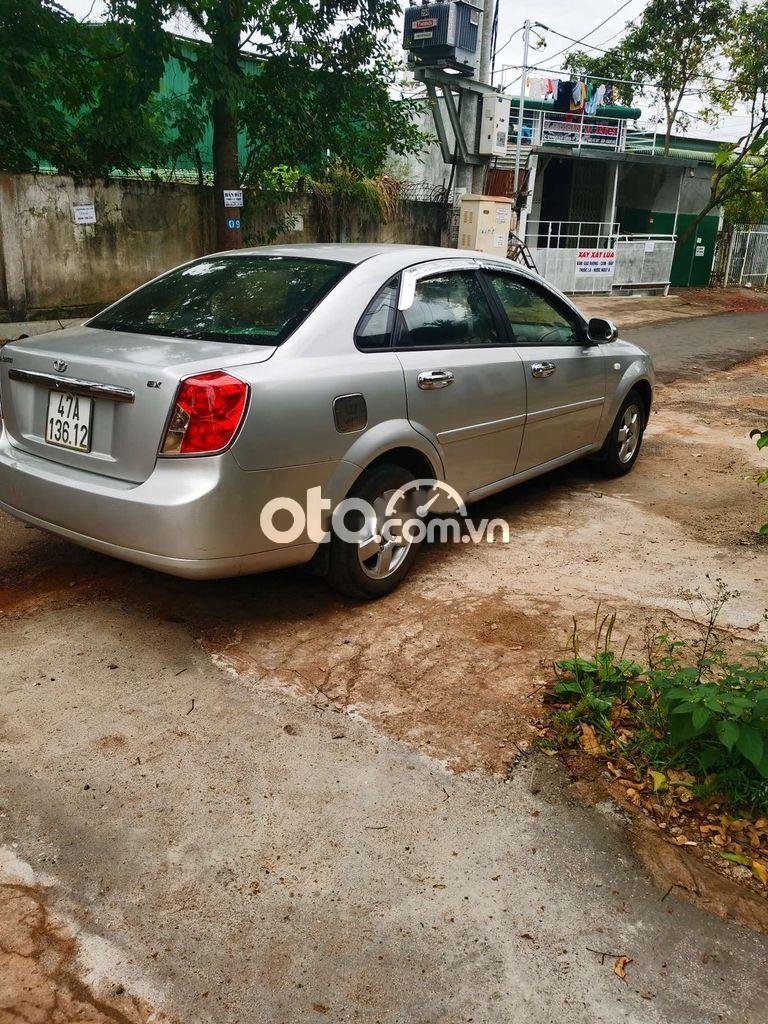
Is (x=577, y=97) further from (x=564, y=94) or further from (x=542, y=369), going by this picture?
(x=542, y=369)

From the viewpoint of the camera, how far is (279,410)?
10.6ft

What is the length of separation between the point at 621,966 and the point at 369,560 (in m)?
2.11

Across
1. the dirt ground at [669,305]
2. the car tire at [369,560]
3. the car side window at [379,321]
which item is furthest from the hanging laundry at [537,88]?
the car tire at [369,560]

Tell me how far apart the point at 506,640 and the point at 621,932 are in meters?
1.52

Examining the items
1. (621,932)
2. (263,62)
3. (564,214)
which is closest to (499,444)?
(621,932)

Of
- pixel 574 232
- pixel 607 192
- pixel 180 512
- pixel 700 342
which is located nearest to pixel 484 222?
pixel 700 342

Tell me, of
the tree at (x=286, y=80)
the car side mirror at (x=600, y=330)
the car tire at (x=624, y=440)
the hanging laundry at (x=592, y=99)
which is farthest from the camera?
the hanging laundry at (x=592, y=99)

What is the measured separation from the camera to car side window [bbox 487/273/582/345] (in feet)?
15.3

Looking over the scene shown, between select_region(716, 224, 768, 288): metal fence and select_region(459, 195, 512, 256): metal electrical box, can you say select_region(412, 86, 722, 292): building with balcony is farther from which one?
select_region(459, 195, 512, 256): metal electrical box

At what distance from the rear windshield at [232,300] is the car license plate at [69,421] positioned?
0.50 meters

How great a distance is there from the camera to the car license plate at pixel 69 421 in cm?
336

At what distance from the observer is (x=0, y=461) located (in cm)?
366

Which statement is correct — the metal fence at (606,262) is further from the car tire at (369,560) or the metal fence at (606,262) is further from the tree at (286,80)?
the car tire at (369,560)

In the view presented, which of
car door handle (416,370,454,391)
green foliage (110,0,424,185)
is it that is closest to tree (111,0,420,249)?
green foliage (110,0,424,185)
